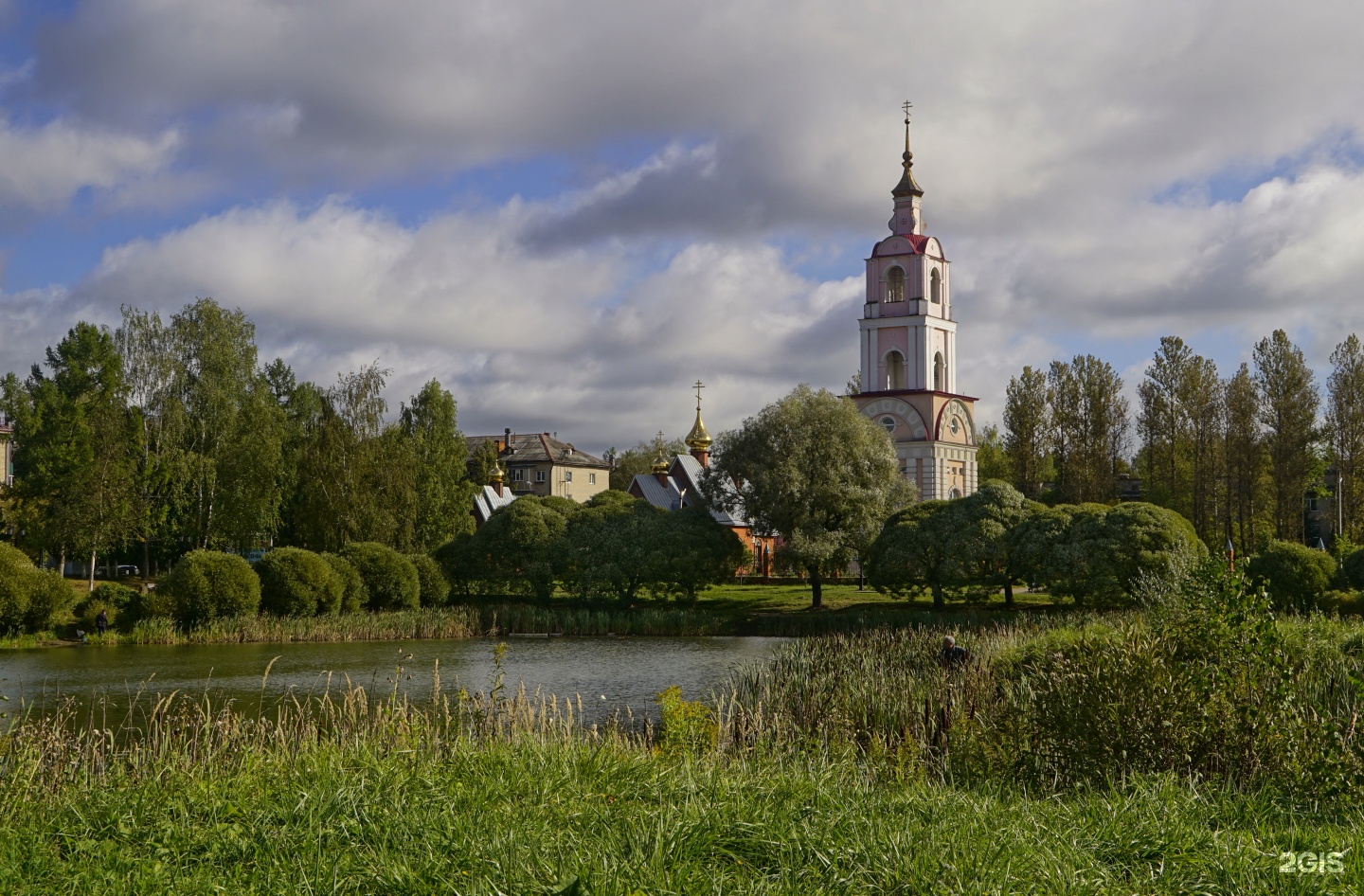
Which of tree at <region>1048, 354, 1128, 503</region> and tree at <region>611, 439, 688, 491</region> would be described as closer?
tree at <region>1048, 354, 1128, 503</region>

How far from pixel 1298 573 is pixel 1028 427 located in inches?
1234

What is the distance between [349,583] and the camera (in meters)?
39.7

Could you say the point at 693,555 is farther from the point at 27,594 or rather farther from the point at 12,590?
the point at 12,590

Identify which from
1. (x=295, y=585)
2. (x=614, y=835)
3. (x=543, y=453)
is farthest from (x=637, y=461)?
(x=614, y=835)

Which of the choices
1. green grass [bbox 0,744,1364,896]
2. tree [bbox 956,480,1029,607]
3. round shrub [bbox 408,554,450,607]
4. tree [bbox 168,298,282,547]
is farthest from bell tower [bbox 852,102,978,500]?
green grass [bbox 0,744,1364,896]

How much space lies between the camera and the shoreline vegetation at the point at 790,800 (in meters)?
6.27

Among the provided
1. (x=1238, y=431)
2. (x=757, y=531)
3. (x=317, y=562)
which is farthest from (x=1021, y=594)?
(x=317, y=562)

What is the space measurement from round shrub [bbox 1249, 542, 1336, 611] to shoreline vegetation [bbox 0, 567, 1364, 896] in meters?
22.0

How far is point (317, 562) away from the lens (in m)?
38.2

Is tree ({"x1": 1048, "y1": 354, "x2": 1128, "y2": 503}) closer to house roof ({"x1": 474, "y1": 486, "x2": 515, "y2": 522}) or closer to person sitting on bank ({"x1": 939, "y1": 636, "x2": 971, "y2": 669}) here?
house roof ({"x1": 474, "y1": 486, "x2": 515, "y2": 522})

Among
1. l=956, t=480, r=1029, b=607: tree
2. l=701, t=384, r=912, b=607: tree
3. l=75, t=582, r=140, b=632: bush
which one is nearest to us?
l=75, t=582, r=140, b=632: bush

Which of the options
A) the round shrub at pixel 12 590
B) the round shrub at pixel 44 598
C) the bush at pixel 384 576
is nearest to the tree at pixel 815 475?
the bush at pixel 384 576

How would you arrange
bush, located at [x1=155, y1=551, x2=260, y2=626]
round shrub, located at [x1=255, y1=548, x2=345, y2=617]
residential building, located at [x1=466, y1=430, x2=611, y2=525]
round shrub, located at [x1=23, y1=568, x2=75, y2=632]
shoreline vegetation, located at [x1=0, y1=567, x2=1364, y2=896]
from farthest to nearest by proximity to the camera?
1. residential building, located at [x1=466, y1=430, x2=611, y2=525]
2. round shrub, located at [x1=255, y1=548, x2=345, y2=617]
3. bush, located at [x1=155, y1=551, x2=260, y2=626]
4. round shrub, located at [x1=23, y1=568, x2=75, y2=632]
5. shoreline vegetation, located at [x1=0, y1=567, x2=1364, y2=896]

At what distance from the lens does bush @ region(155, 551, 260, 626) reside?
35.1 meters
